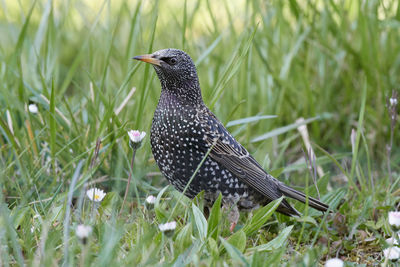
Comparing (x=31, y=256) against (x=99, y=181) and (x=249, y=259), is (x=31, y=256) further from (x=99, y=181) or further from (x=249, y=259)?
(x=99, y=181)

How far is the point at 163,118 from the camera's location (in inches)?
139

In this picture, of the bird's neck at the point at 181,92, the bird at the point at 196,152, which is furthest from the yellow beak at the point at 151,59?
the bird's neck at the point at 181,92

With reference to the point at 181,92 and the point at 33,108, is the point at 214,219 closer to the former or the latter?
the point at 181,92

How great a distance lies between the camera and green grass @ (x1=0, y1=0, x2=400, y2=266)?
284 cm

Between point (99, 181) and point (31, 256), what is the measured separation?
1394 mm

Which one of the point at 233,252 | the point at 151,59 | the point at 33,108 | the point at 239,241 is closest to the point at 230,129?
the point at 151,59

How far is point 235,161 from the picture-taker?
3.66 m

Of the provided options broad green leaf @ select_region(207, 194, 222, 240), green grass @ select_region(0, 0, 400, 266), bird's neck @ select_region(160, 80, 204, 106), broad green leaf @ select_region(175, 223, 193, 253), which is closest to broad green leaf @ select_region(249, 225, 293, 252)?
green grass @ select_region(0, 0, 400, 266)

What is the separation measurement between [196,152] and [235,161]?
1.00ft

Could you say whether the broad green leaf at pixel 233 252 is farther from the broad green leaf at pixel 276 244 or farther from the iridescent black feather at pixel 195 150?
the iridescent black feather at pixel 195 150

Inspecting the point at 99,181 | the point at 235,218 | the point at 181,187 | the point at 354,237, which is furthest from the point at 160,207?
the point at 354,237

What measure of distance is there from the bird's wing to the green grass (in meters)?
0.24

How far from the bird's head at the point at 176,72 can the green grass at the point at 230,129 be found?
0.20 meters

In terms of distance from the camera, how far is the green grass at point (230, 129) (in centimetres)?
284
